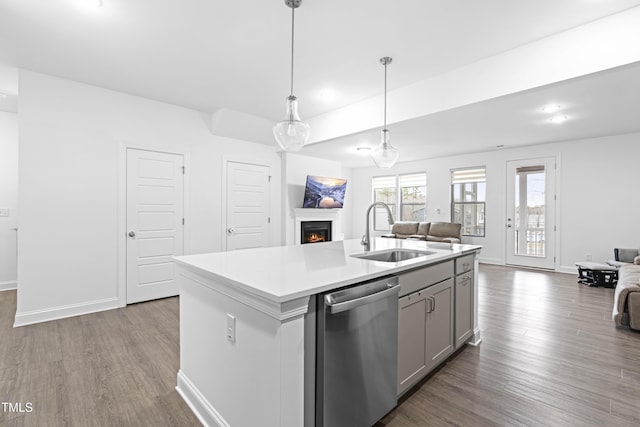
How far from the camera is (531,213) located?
6.25 m

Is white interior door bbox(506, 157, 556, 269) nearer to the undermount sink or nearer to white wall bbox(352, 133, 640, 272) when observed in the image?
white wall bbox(352, 133, 640, 272)

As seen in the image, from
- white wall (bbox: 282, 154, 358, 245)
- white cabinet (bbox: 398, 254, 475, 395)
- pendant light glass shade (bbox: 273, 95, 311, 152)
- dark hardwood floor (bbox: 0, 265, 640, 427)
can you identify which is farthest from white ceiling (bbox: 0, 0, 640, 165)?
dark hardwood floor (bbox: 0, 265, 640, 427)

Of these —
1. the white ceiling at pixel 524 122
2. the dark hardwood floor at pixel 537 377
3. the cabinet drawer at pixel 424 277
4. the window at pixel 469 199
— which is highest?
the white ceiling at pixel 524 122

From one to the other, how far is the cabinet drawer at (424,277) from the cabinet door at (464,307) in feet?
0.78

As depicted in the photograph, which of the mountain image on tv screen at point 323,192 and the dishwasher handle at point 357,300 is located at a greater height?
the mountain image on tv screen at point 323,192

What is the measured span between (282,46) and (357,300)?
259 cm

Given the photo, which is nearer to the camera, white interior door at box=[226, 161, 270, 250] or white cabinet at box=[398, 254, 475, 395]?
white cabinet at box=[398, 254, 475, 395]

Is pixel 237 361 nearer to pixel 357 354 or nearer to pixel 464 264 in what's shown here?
pixel 357 354

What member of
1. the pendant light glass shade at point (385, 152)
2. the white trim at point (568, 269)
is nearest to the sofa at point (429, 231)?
the white trim at point (568, 269)

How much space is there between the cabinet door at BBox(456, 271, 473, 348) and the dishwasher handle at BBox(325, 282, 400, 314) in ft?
3.37

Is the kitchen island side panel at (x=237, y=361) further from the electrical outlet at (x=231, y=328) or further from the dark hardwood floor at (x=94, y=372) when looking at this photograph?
the dark hardwood floor at (x=94, y=372)

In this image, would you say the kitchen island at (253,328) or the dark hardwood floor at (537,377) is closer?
the kitchen island at (253,328)

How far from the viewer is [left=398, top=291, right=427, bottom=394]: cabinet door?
5.75ft

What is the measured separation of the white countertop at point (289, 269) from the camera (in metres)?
1.25
